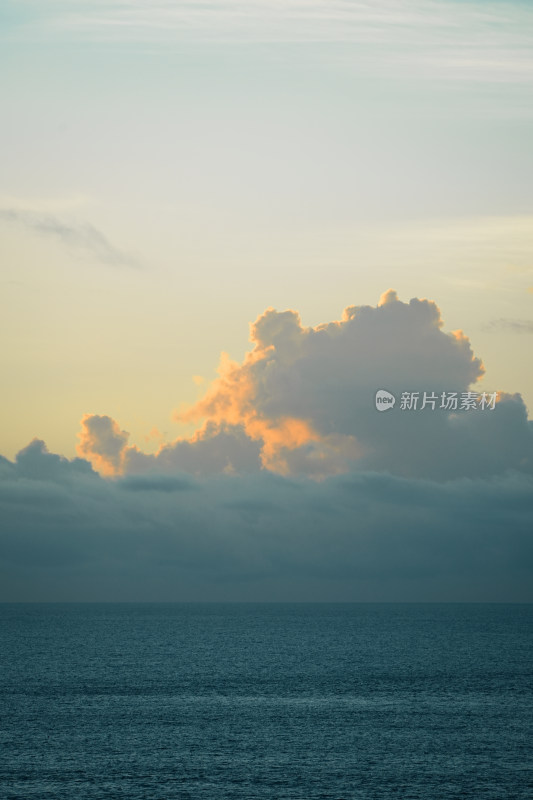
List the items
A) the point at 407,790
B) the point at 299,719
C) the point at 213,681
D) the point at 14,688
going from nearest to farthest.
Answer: the point at 407,790 < the point at 299,719 < the point at 14,688 < the point at 213,681

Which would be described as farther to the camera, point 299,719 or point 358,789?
point 299,719

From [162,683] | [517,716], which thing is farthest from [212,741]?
[162,683]

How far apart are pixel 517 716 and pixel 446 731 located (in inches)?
690

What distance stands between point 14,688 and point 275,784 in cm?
9132

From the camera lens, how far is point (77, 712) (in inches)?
5482

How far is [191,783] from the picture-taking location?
94625 millimetres

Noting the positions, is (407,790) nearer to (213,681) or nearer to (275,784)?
(275,784)

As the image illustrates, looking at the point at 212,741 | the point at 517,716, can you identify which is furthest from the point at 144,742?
the point at 517,716

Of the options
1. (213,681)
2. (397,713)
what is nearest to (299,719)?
(397,713)

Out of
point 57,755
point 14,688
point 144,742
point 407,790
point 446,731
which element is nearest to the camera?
point 407,790

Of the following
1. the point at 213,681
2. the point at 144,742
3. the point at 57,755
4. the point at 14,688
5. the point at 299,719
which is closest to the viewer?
the point at 57,755

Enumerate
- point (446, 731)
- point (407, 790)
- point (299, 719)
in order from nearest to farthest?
point (407, 790), point (446, 731), point (299, 719)

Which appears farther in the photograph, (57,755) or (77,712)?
(77,712)

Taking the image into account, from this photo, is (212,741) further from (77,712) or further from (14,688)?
(14,688)
